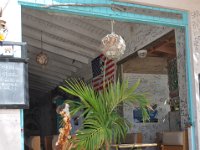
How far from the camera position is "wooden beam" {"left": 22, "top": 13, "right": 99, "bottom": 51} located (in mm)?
7164

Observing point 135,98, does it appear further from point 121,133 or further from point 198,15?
point 198,15

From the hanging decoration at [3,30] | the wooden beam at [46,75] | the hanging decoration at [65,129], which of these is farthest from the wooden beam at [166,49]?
the wooden beam at [46,75]

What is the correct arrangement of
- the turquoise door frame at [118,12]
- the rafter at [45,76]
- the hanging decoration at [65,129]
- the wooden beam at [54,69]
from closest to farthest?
the hanging decoration at [65,129], the turquoise door frame at [118,12], the wooden beam at [54,69], the rafter at [45,76]

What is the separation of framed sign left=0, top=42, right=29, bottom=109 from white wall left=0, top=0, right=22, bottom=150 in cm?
9

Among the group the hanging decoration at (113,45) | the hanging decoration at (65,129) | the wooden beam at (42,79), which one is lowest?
the hanging decoration at (65,129)

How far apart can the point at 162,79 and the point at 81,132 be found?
5200 millimetres

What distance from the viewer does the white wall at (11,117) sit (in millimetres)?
3758

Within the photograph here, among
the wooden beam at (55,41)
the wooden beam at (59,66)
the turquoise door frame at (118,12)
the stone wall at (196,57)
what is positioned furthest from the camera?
the wooden beam at (59,66)

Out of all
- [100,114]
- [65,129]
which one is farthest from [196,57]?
[65,129]

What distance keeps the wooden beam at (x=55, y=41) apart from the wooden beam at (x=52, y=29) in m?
0.25

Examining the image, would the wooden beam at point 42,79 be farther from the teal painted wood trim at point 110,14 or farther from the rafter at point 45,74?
the teal painted wood trim at point 110,14

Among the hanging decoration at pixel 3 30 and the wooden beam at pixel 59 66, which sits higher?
the wooden beam at pixel 59 66

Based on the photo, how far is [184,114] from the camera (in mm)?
5750

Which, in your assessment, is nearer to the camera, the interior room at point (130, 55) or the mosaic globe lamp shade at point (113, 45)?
the mosaic globe lamp shade at point (113, 45)
